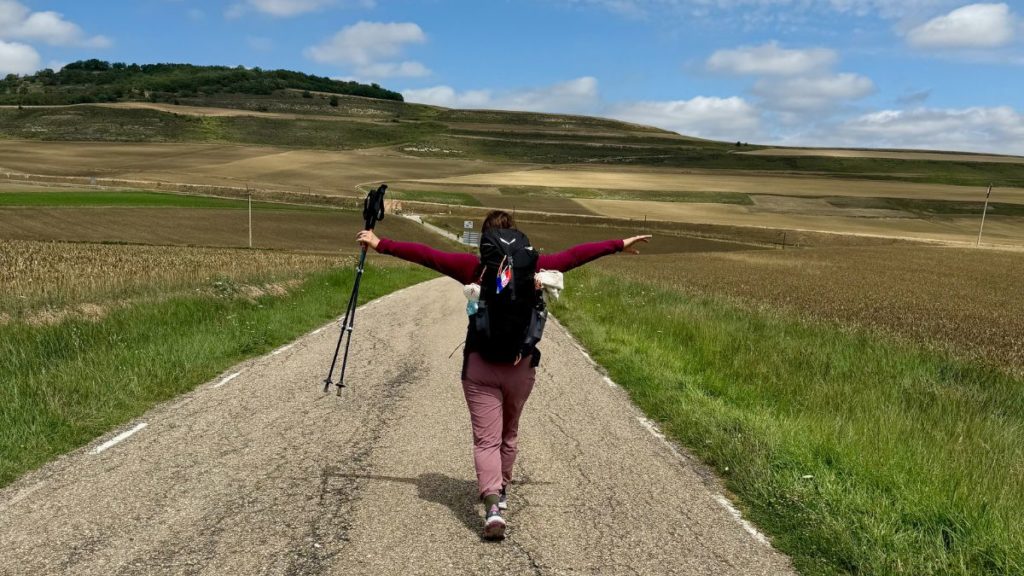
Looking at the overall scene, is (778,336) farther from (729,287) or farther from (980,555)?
(729,287)

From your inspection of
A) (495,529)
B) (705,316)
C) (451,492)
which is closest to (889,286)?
(705,316)

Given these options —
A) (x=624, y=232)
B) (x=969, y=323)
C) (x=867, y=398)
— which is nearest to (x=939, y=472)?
(x=867, y=398)

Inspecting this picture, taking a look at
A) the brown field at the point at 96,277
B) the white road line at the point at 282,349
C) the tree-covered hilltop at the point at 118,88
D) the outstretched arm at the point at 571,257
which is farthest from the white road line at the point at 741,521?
the tree-covered hilltop at the point at 118,88

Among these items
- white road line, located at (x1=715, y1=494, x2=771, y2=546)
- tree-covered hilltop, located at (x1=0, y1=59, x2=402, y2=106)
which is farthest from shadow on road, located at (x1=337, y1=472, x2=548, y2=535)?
tree-covered hilltop, located at (x1=0, y1=59, x2=402, y2=106)

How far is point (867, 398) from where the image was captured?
9266mm

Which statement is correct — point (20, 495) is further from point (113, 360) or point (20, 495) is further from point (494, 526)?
point (113, 360)

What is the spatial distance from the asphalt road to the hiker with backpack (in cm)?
43

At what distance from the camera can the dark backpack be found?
502 centimetres

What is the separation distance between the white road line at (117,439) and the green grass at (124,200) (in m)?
54.4

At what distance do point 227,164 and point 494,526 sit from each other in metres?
97.2

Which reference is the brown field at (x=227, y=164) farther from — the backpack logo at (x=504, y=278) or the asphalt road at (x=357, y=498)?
the backpack logo at (x=504, y=278)

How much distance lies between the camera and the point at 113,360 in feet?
31.0

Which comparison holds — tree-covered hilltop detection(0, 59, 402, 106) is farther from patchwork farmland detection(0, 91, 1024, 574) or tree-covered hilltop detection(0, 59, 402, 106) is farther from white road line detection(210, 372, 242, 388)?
white road line detection(210, 372, 242, 388)

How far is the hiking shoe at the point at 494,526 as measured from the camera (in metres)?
4.90
